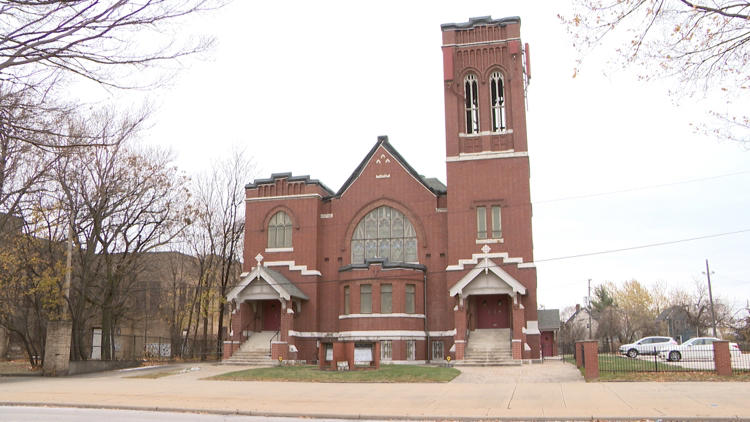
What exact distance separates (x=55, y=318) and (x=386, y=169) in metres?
19.9

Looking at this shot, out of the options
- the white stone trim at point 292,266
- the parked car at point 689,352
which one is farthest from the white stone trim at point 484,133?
the parked car at point 689,352

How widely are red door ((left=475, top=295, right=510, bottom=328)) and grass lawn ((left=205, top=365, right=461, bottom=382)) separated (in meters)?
9.37

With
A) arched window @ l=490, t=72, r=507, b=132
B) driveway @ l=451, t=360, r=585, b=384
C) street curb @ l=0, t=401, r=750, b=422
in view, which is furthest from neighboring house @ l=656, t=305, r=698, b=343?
street curb @ l=0, t=401, r=750, b=422

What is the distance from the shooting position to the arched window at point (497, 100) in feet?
125

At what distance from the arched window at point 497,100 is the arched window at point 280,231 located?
13947 millimetres

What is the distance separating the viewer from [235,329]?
3738 centimetres

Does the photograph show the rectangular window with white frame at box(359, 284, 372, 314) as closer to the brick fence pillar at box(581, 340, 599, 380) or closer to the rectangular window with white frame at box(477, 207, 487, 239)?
the rectangular window with white frame at box(477, 207, 487, 239)

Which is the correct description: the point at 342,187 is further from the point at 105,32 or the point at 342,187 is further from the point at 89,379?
the point at 105,32

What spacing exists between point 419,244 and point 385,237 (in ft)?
7.18

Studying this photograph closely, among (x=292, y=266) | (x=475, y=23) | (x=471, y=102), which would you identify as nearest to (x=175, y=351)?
(x=292, y=266)

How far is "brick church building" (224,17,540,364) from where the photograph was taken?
116 ft

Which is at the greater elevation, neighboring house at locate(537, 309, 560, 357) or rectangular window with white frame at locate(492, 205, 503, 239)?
rectangular window with white frame at locate(492, 205, 503, 239)

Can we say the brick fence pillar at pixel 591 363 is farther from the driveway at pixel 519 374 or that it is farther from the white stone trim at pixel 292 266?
the white stone trim at pixel 292 266

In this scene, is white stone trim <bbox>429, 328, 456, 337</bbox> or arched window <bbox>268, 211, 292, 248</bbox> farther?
arched window <bbox>268, 211, 292, 248</bbox>
